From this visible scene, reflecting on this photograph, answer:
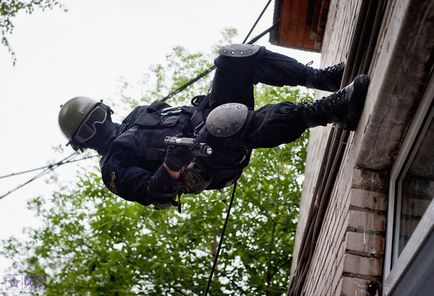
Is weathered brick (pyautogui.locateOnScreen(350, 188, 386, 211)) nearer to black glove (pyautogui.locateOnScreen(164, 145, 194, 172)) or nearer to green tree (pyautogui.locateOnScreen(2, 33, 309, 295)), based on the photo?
black glove (pyautogui.locateOnScreen(164, 145, 194, 172))

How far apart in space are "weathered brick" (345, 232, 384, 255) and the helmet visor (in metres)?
2.48

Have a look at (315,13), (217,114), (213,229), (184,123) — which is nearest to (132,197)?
(184,123)

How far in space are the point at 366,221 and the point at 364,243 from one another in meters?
0.11

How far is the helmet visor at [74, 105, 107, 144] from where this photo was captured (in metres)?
4.65

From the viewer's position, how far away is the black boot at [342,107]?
295 centimetres

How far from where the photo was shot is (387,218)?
282 cm

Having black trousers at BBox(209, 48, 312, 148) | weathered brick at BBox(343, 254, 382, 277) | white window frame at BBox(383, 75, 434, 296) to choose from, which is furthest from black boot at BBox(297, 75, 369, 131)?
weathered brick at BBox(343, 254, 382, 277)

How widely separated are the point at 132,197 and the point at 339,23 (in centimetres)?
253

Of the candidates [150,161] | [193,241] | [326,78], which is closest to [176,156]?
[150,161]

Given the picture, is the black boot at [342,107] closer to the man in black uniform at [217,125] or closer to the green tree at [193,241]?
the man in black uniform at [217,125]

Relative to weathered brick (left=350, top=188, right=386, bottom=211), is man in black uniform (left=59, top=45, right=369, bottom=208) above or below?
above

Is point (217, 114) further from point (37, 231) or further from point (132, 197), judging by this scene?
point (37, 231)

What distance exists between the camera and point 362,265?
108 inches

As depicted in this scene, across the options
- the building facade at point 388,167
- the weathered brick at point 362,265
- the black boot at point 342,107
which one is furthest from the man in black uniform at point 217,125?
the weathered brick at point 362,265
